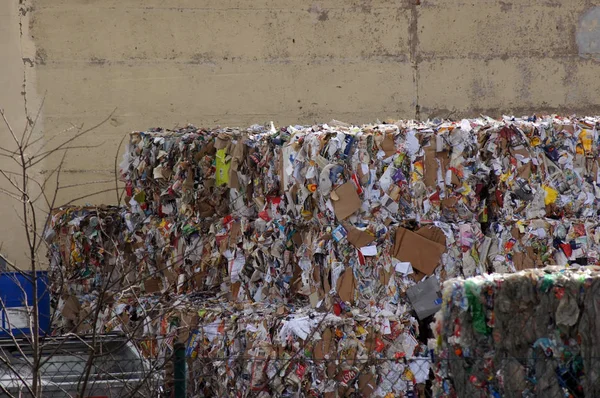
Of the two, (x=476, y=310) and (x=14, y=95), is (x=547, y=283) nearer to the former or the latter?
(x=476, y=310)

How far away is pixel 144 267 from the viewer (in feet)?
24.7

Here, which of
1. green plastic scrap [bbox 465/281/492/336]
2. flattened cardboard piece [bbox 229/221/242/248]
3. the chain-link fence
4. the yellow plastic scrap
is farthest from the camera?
flattened cardboard piece [bbox 229/221/242/248]

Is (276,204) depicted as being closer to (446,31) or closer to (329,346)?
(329,346)

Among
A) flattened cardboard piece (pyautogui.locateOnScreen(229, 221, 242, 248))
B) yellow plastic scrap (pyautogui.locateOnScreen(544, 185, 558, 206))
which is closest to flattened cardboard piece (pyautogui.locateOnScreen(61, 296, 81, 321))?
flattened cardboard piece (pyautogui.locateOnScreen(229, 221, 242, 248))

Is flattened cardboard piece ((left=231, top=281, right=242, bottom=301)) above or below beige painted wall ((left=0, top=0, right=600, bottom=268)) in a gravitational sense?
below

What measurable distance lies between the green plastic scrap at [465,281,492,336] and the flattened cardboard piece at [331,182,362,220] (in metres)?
2.54

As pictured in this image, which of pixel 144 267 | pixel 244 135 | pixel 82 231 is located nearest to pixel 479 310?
pixel 244 135

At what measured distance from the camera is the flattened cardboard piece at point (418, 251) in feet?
20.9

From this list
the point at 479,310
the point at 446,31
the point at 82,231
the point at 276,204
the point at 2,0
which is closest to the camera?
the point at 479,310

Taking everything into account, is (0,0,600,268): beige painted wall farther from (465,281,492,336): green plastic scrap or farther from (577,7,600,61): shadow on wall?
(465,281,492,336): green plastic scrap

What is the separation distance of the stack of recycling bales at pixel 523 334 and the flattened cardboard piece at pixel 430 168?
2442 mm

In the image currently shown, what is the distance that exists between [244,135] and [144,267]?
4.50ft

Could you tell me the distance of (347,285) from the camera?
21.2ft

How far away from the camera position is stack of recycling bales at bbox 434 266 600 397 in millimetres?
3795
